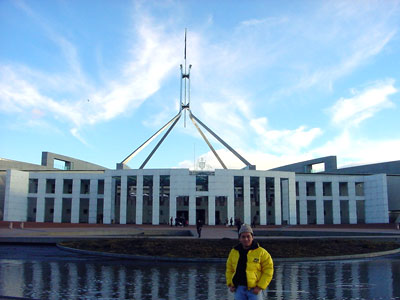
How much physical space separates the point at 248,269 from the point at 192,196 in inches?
1708

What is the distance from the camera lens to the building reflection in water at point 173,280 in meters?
9.66

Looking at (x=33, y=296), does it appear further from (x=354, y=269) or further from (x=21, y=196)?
(x=21, y=196)

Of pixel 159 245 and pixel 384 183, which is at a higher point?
pixel 384 183

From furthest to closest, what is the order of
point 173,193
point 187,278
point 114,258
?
point 173,193 → point 114,258 → point 187,278

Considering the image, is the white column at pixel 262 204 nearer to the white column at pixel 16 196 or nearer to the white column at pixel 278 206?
the white column at pixel 278 206

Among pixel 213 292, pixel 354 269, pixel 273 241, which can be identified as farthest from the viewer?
pixel 273 241

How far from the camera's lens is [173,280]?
11719 millimetres

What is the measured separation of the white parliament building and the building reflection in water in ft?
107

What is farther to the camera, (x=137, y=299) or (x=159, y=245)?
(x=159, y=245)

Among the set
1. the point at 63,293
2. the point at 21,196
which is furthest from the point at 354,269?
the point at 21,196

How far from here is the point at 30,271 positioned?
1291 cm

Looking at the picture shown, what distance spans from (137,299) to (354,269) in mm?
8594

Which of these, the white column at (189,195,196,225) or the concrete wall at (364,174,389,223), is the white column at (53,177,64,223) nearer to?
the white column at (189,195,196,225)

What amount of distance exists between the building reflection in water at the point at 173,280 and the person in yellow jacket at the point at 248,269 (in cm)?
438
